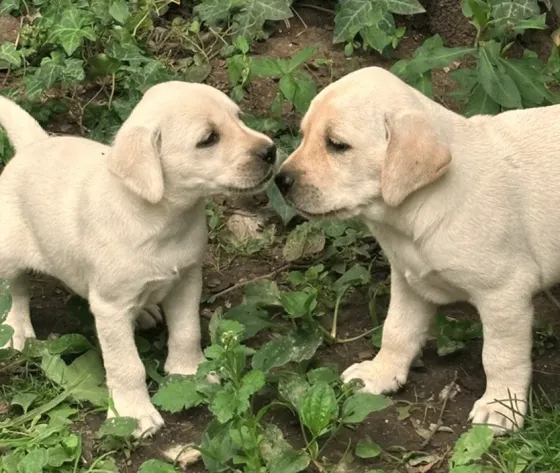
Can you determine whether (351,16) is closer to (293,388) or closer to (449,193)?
(449,193)

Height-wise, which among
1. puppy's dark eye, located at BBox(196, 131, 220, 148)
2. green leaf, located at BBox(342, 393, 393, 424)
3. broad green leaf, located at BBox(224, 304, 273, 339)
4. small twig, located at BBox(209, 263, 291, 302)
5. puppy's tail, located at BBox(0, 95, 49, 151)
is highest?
puppy's dark eye, located at BBox(196, 131, 220, 148)

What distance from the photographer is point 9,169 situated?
559 centimetres

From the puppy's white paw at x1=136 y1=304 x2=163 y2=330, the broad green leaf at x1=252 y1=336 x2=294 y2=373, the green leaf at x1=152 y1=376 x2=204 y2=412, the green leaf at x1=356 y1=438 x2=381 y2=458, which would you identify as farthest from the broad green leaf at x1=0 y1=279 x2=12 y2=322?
the green leaf at x1=356 y1=438 x2=381 y2=458

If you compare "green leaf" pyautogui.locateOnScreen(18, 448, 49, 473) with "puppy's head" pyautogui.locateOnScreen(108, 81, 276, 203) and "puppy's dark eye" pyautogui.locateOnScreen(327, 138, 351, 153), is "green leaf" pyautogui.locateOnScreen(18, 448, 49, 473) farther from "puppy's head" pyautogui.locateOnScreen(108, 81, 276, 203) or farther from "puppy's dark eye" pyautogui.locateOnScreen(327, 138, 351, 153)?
"puppy's dark eye" pyautogui.locateOnScreen(327, 138, 351, 153)

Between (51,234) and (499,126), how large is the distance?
7.65 feet

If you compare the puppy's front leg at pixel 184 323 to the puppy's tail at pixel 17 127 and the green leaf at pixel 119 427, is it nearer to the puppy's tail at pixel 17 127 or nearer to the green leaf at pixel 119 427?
the green leaf at pixel 119 427

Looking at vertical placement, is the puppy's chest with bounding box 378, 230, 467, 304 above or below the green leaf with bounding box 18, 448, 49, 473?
above

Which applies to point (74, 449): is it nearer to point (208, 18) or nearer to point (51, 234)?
point (51, 234)

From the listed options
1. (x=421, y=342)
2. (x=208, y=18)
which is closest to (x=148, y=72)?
(x=208, y=18)

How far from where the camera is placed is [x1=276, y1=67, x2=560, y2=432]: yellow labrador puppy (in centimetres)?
444

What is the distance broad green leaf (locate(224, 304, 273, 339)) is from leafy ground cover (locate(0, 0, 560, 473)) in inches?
0.5

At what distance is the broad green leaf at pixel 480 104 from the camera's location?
19.4 feet

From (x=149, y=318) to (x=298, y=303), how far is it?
3.17 ft

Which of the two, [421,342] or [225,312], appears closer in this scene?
[421,342]
